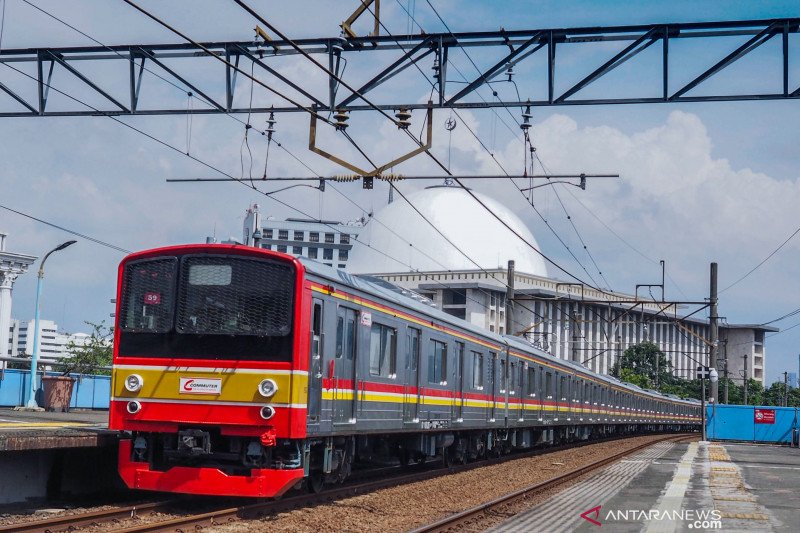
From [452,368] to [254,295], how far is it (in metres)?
8.71

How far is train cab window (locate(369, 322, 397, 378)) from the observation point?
17.2 meters

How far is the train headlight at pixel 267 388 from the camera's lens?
546 inches

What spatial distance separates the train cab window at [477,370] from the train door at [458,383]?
1090 millimetres

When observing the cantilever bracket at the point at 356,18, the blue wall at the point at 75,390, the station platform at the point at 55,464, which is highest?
the cantilever bracket at the point at 356,18

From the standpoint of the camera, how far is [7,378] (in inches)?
1383

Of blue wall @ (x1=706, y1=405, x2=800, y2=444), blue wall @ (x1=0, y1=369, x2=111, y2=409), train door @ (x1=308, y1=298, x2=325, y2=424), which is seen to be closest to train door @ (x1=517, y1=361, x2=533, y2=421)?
blue wall @ (x1=0, y1=369, x2=111, y2=409)

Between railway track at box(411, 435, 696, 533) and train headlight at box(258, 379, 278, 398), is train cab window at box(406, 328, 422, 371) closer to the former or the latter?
railway track at box(411, 435, 696, 533)

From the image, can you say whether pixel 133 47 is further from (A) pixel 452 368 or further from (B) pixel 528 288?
(B) pixel 528 288

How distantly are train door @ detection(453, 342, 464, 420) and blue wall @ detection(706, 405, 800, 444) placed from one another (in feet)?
88.7

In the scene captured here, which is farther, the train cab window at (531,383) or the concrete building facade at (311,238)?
the concrete building facade at (311,238)

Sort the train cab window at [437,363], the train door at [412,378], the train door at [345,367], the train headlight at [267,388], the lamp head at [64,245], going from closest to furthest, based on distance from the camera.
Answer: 1. the train headlight at [267,388]
2. the train door at [345,367]
3. the train door at [412,378]
4. the train cab window at [437,363]
5. the lamp head at [64,245]

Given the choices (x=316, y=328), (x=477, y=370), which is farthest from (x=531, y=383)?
(x=316, y=328)

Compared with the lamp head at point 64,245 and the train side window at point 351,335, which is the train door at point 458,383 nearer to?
the train side window at point 351,335

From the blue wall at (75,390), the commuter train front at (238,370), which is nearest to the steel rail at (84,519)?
the commuter train front at (238,370)
